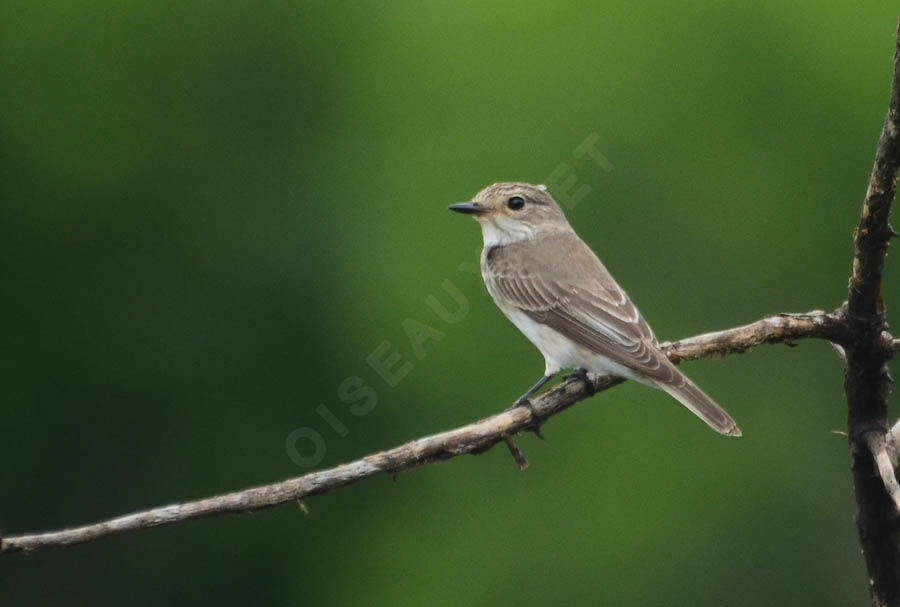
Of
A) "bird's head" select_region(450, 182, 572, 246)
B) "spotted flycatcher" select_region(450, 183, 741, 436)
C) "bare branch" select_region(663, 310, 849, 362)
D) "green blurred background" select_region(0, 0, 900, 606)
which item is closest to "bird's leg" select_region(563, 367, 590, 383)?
"spotted flycatcher" select_region(450, 183, 741, 436)

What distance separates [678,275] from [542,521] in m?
2.54

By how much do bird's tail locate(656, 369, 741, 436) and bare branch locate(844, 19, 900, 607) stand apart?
114 centimetres

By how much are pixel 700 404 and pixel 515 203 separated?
2.12 meters

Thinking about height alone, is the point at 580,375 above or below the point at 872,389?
below

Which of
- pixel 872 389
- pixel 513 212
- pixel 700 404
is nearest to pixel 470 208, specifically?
pixel 513 212

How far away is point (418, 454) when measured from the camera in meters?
3.82

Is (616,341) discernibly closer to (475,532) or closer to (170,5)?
(475,532)

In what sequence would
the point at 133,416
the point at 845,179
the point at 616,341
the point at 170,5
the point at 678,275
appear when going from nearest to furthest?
the point at 616,341 → the point at 678,275 → the point at 845,179 → the point at 133,416 → the point at 170,5

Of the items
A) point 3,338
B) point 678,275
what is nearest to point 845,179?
point 678,275

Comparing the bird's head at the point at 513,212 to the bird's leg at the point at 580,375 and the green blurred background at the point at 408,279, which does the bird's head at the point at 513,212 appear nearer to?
the bird's leg at the point at 580,375

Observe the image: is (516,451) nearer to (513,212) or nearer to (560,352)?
(560,352)

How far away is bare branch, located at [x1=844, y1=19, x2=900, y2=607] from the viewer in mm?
3826

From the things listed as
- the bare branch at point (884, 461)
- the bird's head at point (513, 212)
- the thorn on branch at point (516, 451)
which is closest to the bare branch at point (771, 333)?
the bare branch at point (884, 461)

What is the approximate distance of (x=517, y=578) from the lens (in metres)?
12.2
